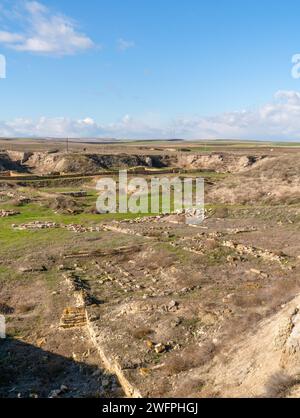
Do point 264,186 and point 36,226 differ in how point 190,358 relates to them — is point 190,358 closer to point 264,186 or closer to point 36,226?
point 36,226

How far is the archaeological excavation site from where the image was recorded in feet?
43.0

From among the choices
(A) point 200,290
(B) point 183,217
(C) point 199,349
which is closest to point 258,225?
(B) point 183,217

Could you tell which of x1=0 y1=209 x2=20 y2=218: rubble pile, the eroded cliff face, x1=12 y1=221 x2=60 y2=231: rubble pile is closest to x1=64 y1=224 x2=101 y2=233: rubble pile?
x1=12 y1=221 x2=60 y2=231: rubble pile

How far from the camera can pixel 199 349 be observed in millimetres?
14703

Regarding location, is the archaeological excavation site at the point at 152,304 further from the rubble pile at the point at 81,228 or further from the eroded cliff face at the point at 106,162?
the eroded cliff face at the point at 106,162

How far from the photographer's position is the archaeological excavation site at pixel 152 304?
43.0ft

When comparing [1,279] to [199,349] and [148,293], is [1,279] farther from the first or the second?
[199,349]

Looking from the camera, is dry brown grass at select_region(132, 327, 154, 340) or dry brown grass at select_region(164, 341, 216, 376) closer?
dry brown grass at select_region(164, 341, 216, 376)

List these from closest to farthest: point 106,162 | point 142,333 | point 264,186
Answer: point 142,333 → point 264,186 → point 106,162

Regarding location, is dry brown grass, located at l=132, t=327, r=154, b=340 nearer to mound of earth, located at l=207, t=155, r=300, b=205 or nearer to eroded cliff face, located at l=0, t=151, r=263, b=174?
mound of earth, located at l=207, t=155, r=300, b=205

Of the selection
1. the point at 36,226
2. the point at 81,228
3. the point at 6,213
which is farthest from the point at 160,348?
the point at 6,213

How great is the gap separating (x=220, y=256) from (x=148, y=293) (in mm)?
6929

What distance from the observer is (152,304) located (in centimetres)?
1850

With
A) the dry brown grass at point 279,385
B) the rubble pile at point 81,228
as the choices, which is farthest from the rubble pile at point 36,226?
the dry brown grass at point 279,385
